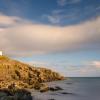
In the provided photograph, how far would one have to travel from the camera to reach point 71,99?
268 ft

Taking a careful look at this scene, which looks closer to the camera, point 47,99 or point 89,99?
point 47,99

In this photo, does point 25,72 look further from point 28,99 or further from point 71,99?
point 28,99

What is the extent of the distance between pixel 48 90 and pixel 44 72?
315 feet

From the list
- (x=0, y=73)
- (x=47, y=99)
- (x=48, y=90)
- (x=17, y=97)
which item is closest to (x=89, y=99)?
(x=47, y=99)

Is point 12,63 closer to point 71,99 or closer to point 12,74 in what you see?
point 12,74

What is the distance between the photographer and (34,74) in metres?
169

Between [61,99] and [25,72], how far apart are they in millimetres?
82017

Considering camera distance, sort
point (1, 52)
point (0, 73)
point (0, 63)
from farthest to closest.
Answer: point (1, 52), point (0, 63), point (0, 73)

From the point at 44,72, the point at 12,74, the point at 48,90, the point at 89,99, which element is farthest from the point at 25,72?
the point at 89,99

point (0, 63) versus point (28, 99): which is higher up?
point (0, 63)

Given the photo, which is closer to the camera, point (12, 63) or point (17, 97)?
point (17, 97)

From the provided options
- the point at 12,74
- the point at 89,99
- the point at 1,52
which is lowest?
the point at 89,99

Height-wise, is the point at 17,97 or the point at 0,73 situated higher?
the point at 0,73

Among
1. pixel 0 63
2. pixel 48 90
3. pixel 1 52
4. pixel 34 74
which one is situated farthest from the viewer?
pixel 1 52
